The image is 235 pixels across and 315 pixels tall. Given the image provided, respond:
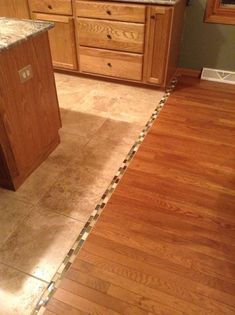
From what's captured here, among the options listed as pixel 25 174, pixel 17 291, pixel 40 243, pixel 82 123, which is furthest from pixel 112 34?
pixel 17 291

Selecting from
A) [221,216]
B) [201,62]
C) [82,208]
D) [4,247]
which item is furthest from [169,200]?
[201,62]

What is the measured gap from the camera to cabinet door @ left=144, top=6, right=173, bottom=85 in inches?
A: 91.7

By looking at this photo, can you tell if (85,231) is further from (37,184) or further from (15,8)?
(15,8)

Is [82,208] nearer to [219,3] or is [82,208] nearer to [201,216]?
[201,216]

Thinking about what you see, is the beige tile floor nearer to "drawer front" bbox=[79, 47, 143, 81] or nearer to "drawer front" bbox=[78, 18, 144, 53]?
"drawer front" bbox=[79, 47, 143, 81]

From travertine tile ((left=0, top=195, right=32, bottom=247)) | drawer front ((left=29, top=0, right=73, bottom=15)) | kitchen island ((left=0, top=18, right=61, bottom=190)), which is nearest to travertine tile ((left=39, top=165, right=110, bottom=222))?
travertine tile ((left=0, top=195, right=32, bottom=247))

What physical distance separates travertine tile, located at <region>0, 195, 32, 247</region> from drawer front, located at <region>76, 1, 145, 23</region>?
1.85 metres

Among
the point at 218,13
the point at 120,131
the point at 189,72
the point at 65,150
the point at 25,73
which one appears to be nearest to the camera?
the point at 25,73

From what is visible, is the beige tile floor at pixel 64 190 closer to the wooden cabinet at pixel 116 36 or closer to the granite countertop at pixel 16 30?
the wooden cabinet at pixel 116 36

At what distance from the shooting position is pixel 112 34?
2.58 m

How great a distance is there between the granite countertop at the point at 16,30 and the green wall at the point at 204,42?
6.01 ft

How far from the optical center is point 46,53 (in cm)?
166

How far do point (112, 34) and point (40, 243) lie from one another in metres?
2.04

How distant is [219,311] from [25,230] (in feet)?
3.37
